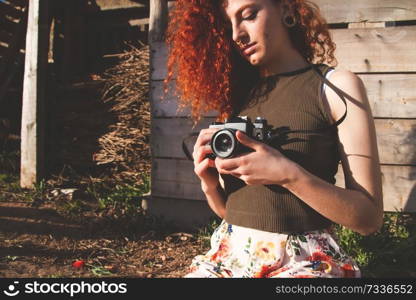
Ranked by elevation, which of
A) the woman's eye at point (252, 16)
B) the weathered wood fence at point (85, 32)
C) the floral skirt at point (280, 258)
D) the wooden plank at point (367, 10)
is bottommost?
the floral skirt at point (280, 258)

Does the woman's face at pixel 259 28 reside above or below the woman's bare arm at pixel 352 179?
above

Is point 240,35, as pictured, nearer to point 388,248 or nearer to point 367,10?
point 367,10

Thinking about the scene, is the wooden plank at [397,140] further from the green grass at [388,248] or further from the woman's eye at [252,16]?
the woman's eye at [252,16]

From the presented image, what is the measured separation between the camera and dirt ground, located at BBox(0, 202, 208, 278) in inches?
135

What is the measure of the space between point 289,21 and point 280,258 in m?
0.92

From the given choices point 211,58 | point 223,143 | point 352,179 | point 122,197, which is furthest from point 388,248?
point 122,197

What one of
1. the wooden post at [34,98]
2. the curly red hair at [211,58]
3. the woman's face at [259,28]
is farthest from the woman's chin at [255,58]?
the wooden post at [34,98]

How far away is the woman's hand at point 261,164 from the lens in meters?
1.44

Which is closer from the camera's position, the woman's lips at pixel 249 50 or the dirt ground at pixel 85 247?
the woman's lips at pixel 249 50

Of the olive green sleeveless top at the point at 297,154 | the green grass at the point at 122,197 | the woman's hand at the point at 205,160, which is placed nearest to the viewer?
the olive green sleeveless top at the point at 297,154

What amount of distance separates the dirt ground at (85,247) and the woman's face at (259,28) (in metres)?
2.23

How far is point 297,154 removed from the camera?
1.56 metres

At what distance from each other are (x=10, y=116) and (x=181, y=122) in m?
3.80

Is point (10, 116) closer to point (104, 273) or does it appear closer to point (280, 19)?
point (104, 273)
